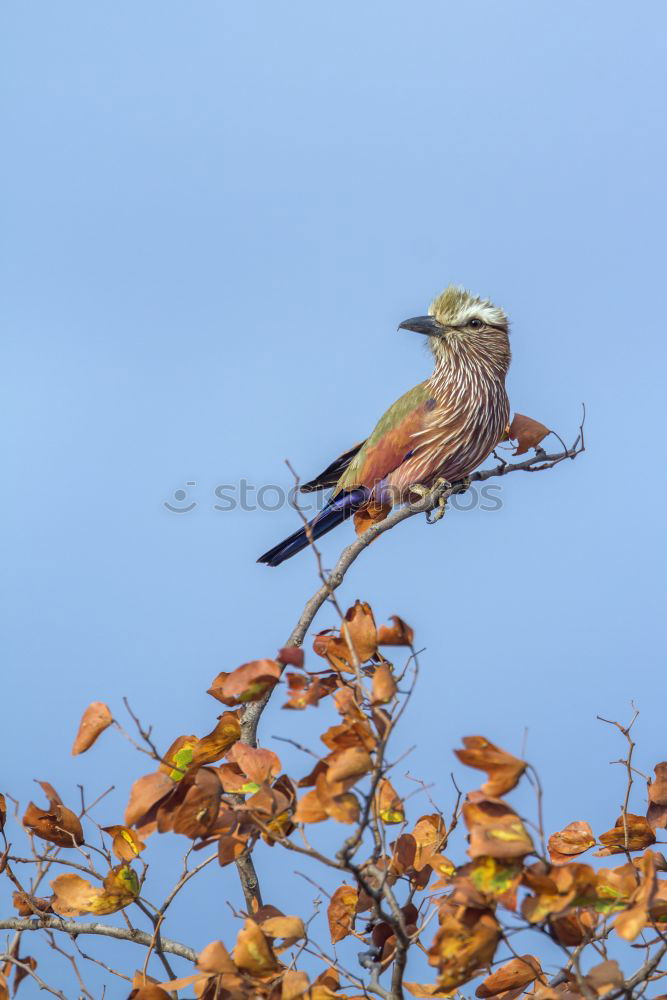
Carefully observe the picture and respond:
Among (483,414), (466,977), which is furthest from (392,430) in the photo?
(466,977)

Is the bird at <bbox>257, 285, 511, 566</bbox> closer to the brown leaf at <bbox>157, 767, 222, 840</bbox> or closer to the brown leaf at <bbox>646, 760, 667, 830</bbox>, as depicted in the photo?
the brown leaf at <bbox>646, 760, 667, 830</bbox>

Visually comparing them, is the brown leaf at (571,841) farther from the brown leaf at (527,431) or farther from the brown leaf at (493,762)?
the brown leaf at (527,431)

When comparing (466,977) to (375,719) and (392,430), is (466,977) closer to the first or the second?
(375,719)

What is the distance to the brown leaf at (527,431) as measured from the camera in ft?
11.1

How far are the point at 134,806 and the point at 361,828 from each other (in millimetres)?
420

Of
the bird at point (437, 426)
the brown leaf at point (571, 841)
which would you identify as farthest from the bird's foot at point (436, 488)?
the brown leaf at point (571, 841)

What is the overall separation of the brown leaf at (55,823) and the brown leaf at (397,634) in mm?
804

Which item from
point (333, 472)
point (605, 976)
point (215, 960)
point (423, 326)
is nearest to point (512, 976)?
point (605, 976)

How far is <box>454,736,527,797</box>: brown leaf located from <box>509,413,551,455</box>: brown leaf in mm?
1835

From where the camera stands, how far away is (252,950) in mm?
1821

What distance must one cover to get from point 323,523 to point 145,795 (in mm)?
2637

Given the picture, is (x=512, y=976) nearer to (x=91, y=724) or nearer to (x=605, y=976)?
(x=605, y=976)

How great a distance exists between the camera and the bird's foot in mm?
4102

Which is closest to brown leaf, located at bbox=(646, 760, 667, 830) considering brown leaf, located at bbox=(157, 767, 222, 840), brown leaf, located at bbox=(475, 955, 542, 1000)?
brown leaf, located at bbox=(475, 955, 542, 1000)
